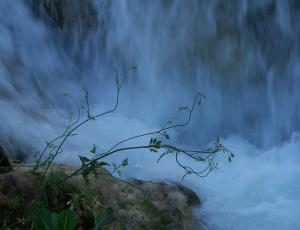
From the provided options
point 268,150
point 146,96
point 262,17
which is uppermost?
point 262,17

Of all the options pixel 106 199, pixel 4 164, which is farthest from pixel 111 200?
pixel 4 164

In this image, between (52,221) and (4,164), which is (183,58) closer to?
(4,164)

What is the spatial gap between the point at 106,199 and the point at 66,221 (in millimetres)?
1221

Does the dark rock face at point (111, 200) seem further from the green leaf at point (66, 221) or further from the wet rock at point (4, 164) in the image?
the green leaf at point (66, 221)

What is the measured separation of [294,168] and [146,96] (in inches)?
72.0

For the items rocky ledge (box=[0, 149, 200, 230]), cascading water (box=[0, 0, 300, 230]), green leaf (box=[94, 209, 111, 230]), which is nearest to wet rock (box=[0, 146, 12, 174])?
rocky ledge (box=[0, 149, 200, 230])

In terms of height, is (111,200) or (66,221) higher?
(111,200)

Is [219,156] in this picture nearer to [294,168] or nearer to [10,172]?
[294,168]

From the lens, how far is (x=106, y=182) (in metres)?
2.90

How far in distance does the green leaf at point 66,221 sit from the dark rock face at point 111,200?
432 millimetres

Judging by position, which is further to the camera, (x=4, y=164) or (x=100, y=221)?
(x=4, y=164)

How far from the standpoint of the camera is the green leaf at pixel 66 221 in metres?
1.59

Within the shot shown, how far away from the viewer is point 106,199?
2.81 metres

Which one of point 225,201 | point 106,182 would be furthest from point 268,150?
point 106,182
